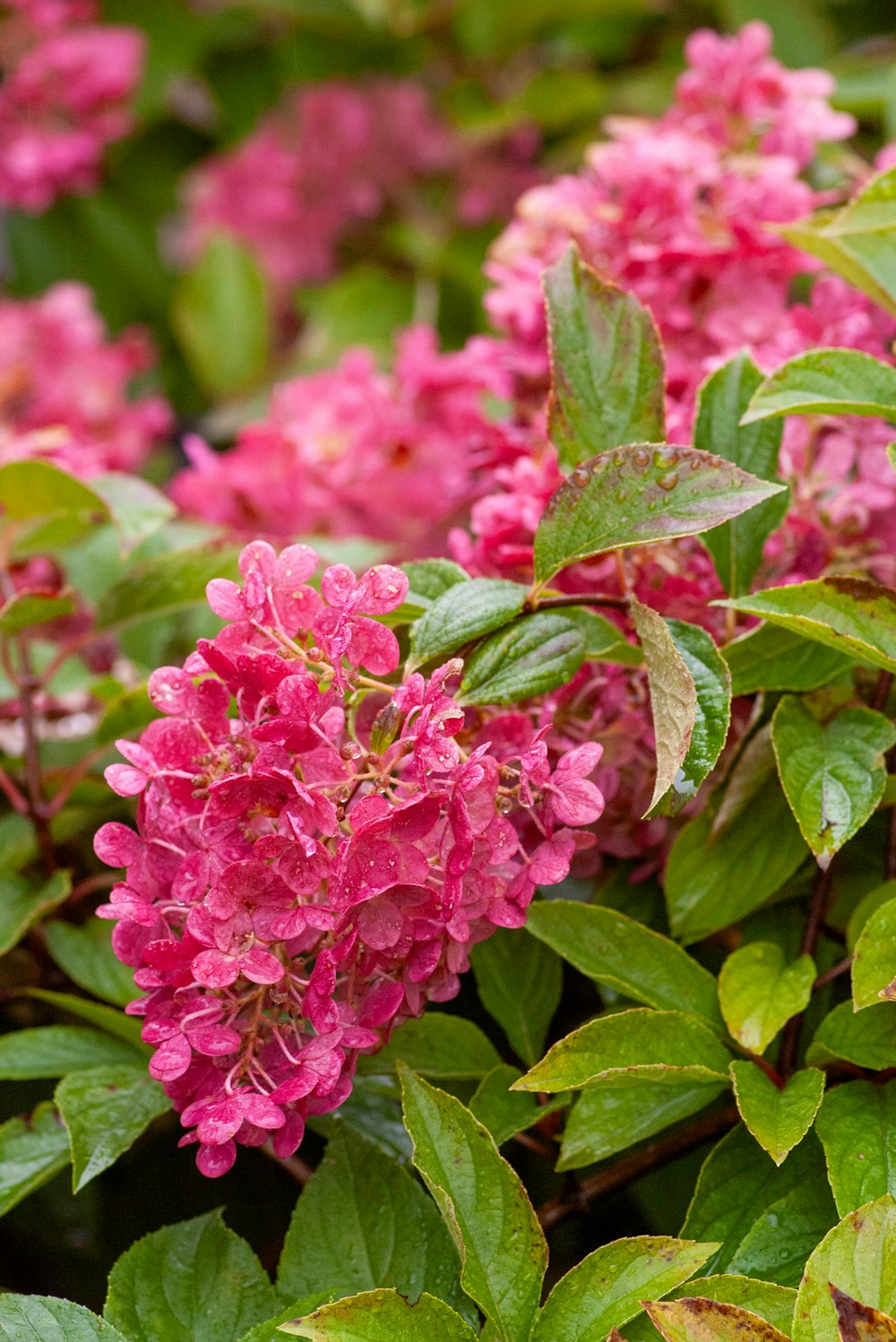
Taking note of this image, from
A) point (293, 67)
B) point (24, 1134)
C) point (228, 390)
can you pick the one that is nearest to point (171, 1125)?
point (24, 1134)

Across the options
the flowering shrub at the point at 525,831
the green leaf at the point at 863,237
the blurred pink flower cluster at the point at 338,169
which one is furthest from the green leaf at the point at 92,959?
the blurred pink flower cluster at the point at 338,169

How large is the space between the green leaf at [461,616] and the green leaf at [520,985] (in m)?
0.16

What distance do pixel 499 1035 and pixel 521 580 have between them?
24 cm

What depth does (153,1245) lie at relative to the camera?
516 millimetres

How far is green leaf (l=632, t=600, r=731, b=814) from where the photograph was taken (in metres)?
0.44

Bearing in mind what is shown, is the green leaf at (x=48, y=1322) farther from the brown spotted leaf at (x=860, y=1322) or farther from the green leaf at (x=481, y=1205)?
the brown spotted leaf at (x=860, y=1322)

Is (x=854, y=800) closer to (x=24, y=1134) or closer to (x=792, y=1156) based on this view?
(x=792, y=1156)

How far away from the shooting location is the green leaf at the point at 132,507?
0.69 metres

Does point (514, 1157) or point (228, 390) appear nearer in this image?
point (514, 1157)

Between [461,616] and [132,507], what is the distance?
0.29m

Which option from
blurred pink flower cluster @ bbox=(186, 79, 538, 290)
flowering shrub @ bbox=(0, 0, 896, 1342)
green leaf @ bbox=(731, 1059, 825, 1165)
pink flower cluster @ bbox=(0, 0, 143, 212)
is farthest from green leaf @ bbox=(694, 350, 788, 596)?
pink flower cluster @ bbox=(0, 0, 143, 212)

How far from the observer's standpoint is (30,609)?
663mm

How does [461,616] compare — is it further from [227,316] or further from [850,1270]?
[227,316]

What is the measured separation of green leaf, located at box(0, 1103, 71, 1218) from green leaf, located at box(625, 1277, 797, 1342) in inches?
10.6
